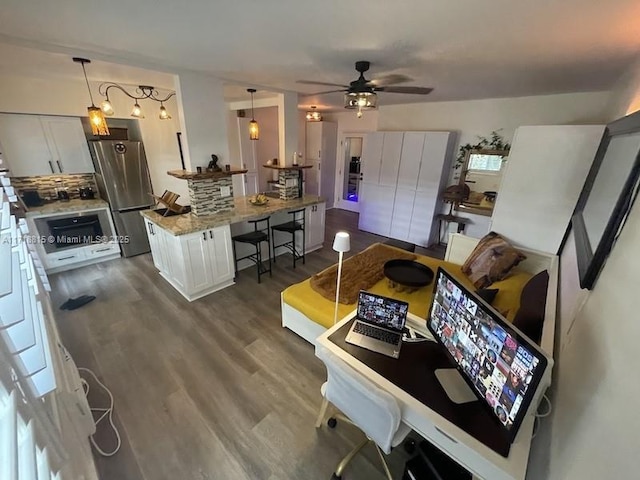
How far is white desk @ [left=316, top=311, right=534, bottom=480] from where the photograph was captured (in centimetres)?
101

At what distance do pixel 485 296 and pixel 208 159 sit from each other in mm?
3367

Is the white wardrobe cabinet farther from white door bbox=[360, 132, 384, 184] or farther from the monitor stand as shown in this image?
the monitor stand

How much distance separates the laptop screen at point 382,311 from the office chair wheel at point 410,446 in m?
0.85

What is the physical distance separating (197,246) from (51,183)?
287 centimetres

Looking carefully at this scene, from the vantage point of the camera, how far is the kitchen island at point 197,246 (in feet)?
10.1

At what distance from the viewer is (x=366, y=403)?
4.23ft

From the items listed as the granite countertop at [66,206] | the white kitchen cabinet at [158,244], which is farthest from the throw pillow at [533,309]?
the granite countertop at [66,206]

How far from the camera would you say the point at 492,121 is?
4277 millimetres

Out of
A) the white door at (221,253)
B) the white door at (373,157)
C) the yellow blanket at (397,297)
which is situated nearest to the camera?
the yellow blanket at (397,297)

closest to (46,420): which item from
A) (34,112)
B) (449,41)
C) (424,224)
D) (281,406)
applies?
(281,406)

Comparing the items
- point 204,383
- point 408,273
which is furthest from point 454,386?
point 204,383

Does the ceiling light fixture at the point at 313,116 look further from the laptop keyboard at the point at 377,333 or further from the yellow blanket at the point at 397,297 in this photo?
the laptop keyboard at the point at 377,333

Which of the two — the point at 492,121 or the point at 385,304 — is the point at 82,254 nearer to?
the point at 385,304

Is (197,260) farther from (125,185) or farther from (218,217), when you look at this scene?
(125,185)
